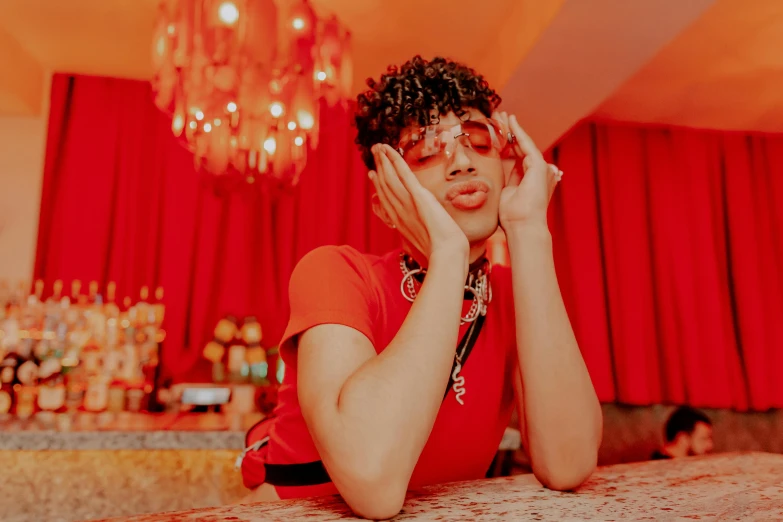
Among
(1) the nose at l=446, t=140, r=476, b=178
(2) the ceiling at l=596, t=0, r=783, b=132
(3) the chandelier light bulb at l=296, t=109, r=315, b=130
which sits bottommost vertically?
(1) the nose at l=446, t=140, r=476, b=178

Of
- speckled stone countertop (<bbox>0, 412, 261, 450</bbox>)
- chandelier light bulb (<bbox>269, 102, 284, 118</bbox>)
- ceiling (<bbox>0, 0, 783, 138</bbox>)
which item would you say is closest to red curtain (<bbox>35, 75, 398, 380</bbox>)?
ceiling (<bbox>0, 0, 783, 138</bbox>)

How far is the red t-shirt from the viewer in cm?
78

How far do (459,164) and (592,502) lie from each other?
524mm

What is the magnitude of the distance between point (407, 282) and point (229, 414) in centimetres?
204

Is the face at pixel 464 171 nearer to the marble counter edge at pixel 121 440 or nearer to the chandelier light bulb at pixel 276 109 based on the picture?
the chandelier light bulb at pixel 276 109

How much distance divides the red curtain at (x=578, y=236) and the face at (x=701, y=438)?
30cm

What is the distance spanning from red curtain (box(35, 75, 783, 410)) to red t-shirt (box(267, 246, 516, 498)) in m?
2.37

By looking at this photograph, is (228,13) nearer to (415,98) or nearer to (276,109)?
(276,109)

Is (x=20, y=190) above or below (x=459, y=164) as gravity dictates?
above

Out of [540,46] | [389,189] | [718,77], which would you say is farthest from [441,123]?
[718,77]

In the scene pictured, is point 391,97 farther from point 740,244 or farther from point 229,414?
point 740,244

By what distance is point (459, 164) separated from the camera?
861 millimetres

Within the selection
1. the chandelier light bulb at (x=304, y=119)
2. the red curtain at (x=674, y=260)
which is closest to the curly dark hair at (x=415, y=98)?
the chandelier light bulb at (x=304, y=119)

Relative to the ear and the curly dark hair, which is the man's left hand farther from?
the ear
